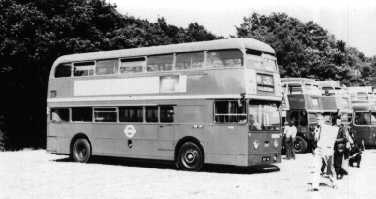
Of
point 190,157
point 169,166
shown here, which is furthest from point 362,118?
point 190,157

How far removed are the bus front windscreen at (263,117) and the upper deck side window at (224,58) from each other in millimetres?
1337

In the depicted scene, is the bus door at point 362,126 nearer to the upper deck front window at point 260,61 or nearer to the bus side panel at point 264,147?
the bus side panel at point 264,147

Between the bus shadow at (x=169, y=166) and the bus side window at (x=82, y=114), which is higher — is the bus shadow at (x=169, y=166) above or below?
below

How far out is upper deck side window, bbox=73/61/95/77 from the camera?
20156 millimetres

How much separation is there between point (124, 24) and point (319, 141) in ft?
77.4

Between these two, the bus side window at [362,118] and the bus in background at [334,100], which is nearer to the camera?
the bus in background at [334,100]

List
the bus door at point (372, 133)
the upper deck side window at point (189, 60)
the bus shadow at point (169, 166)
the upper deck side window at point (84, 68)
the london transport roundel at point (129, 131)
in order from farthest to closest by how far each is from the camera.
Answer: the bus door at point (372, 133) < the upper deck side window at point (84, 68) < the london transport roundel at point (129, 131) < the bus shadow at point (169, 166) < the upper deck side window at point (189, 60)

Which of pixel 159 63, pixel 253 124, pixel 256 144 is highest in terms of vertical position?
pixel 159 63

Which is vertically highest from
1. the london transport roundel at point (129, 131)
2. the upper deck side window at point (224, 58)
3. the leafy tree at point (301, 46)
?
the leafy tree at point (301, 46)

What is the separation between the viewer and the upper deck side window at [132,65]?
18.7 meters

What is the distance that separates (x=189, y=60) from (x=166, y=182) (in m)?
4.82

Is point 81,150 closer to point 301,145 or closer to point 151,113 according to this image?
point 151,113

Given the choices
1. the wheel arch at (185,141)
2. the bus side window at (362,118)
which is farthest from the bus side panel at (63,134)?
the bus side window at (362,118)

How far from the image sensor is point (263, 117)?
16.7 metres
